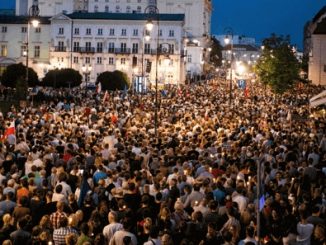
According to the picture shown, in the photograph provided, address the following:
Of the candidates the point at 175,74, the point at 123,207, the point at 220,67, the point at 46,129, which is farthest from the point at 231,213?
the point at 220,67

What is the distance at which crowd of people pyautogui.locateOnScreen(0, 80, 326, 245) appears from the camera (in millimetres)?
11773

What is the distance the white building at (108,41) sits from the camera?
105625 millimetres

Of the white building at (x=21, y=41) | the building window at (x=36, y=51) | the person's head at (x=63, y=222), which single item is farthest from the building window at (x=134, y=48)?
the person's head at (x=63, y=222)

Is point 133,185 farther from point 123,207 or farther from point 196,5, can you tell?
point 196,5

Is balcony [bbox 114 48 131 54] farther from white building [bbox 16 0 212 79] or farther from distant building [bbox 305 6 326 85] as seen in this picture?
distant building [bbox 305 6 326 85]

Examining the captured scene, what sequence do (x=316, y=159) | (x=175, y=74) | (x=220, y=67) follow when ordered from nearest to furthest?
(x=316, y=159)
(x=175, y=74)
(x=220, y=67)

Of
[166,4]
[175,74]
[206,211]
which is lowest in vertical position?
[206,211]

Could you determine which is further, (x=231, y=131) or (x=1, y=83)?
(x=1, y=83)

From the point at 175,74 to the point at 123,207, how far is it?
92.8 meters

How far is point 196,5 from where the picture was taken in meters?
135

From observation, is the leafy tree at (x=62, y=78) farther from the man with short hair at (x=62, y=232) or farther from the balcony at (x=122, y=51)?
the man with short hair at (x=62, y=232)

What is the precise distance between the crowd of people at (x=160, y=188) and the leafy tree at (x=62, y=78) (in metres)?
46.2

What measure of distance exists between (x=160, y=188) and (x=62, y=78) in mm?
59437

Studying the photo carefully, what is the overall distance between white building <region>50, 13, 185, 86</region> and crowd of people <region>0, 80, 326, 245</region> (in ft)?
260
